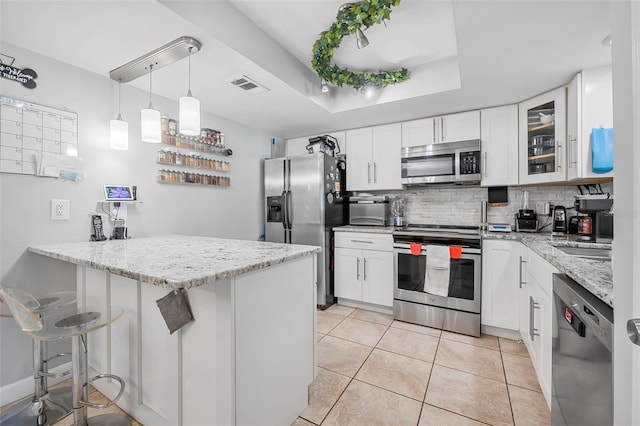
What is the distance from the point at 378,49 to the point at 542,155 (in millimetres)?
1819

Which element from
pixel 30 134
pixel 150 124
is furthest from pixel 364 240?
pixel 30 134

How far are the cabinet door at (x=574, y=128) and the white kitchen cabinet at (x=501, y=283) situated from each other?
721 mm

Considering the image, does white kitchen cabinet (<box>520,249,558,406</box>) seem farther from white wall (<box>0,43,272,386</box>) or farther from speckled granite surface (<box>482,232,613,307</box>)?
white wall (<box>0,43,272,386</box>)

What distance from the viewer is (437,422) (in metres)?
1.53

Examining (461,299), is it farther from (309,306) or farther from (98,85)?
(98,85)

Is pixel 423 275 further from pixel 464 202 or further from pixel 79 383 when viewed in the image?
pixel 79 383

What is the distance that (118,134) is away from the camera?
209 centimetres

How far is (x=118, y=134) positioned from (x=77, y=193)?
1.78ft

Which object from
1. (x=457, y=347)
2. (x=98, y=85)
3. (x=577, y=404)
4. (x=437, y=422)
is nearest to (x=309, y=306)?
(x=437, y=422)

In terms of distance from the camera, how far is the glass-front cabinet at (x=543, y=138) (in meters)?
2.33

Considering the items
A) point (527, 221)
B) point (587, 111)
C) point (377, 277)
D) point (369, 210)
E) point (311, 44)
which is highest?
point (311, 44)

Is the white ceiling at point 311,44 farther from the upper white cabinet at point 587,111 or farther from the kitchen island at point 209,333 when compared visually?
the kitchen island at point 209,333

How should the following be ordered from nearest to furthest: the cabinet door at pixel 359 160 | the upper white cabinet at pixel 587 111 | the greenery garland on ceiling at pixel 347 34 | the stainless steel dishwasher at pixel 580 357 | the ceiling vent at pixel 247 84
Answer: the stainless steel dishwasher at pixel 580 357, the greenery garland on ceiling at pixel 347 34, the upper white cabinet at pixel 587 111, the ceiling vent at pixel 247 84, the cabinet door at pixel 359 160

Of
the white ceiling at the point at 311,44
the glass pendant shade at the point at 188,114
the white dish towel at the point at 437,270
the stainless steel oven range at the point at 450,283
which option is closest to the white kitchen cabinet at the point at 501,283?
the stainless steel oven range at the point at 450,283
